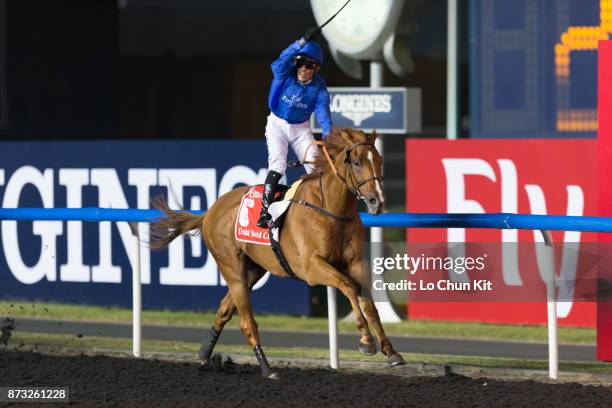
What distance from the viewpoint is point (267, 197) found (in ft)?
30.0

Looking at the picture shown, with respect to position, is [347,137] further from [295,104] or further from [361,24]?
[361,24]

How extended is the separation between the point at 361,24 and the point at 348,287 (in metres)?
5.67

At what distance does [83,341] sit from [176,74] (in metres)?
15.0

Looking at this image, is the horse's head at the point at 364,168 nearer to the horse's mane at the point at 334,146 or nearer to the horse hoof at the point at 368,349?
the horse's mane at the point at 334,146

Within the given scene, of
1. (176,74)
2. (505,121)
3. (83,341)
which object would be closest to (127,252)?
(83,341)

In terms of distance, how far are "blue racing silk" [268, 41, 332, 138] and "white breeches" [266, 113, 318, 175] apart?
43 mm

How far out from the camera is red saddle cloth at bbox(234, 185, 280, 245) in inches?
365

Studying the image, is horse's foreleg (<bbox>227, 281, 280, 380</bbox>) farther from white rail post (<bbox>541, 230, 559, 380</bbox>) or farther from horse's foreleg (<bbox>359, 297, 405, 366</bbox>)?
white rail post (<bbox>541, 230, 559, 380</bbox>)

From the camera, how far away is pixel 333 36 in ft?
45.3

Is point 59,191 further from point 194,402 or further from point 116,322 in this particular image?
point 194,402

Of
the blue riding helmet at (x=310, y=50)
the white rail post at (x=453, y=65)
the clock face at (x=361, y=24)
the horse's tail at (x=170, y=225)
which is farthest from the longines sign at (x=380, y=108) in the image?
the blue riding helmet at (x=310, y=50)

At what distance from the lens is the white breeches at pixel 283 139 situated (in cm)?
934

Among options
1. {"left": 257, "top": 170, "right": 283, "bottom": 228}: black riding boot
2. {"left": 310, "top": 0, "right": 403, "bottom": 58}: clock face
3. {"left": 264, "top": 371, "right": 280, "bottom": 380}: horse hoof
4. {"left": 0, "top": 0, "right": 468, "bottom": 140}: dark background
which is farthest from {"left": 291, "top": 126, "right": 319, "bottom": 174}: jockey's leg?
{"left": 0, "top": 0, "right": 468, "bottom": 140}: dark background

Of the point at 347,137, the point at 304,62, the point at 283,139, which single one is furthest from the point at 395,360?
the point at 304,62
